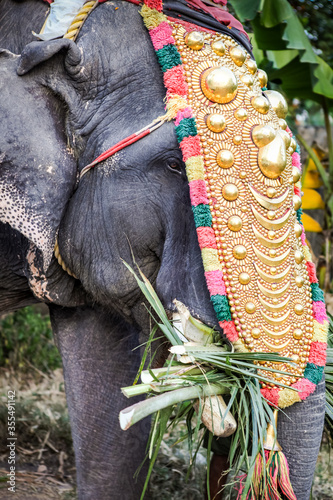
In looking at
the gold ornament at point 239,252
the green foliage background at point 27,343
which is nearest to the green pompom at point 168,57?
the gold ornament at point 239,252

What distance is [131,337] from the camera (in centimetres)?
206

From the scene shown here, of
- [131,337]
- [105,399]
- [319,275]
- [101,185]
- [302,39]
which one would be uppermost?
[101,185]

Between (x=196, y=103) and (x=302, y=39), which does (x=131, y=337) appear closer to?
(x=196, y=103)

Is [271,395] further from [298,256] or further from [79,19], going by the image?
[79,19]

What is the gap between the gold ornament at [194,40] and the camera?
62.6 inches

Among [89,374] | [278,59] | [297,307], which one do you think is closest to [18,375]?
[89,374]

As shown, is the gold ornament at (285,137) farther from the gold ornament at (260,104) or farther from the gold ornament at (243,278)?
the gold ornament at (243,278)

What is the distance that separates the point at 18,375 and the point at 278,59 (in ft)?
6.50

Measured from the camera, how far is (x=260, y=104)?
1571mm

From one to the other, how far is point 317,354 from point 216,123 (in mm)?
546

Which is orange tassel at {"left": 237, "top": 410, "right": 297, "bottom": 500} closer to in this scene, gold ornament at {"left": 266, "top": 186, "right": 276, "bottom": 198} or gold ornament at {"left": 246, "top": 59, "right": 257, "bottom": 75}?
gold ornament at {"left": 266, "top": 186, "right": 276, "bottom": 198}

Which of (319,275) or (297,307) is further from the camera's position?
(319,275)

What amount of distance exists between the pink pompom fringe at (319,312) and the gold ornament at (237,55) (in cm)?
59

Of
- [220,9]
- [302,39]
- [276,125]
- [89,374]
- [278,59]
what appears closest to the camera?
[276,125]
